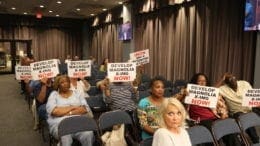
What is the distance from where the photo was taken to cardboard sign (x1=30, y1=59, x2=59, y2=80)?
441cm

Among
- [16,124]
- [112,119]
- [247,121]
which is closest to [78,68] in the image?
[16,124]

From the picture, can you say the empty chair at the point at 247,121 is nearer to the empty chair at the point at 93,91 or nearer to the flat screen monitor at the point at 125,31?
the empty chair at the point at 93,91

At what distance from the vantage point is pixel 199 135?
2.69 m

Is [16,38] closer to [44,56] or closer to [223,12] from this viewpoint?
[44,56]

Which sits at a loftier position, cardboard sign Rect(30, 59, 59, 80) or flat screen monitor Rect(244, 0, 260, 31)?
flat screen monitor Rect(244, 0, 260, 31)

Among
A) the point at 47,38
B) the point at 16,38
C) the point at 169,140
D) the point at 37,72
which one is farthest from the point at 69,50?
the point at 169,140

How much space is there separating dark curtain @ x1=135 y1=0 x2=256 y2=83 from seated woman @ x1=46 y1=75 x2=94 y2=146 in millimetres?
A: 3736

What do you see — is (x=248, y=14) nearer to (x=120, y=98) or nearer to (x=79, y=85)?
(x=120, y=98)

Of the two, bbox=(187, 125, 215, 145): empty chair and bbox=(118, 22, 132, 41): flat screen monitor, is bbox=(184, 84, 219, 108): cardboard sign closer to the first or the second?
bbox=(187, 125, 215, 145): empty chair

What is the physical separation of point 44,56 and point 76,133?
13756mm

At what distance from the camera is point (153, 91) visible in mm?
3258

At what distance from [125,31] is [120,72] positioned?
655cm

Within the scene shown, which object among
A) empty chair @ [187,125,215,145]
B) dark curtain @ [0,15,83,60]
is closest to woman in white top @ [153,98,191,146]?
empty chair @ [187,125,215,145]

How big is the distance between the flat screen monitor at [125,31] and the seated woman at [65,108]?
682 centimetres
